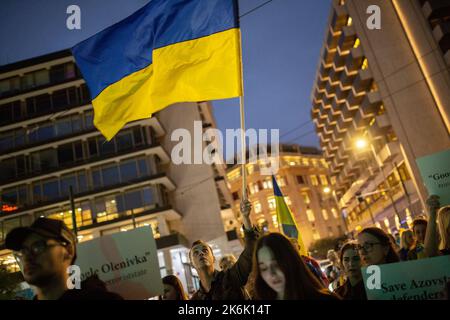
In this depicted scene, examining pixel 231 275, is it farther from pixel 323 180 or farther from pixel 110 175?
pixel 323 180

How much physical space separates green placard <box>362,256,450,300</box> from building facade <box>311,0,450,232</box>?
26.0 metres

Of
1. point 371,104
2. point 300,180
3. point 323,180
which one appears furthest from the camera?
point 323,180

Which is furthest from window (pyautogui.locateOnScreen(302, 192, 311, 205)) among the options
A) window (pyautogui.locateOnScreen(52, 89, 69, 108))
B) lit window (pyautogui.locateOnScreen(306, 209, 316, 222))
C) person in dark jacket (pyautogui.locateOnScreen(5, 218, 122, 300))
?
person in dark jacket (pyautogui.locateOnScreen(5, 218, 122, 300))

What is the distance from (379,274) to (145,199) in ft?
122

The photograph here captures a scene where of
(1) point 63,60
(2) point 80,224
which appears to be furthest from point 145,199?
(1) point 63,60

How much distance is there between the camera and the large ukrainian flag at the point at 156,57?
571 cm

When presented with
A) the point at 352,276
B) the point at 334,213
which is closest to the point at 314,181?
the point at 334,213

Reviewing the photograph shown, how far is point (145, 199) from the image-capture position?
39.2 m

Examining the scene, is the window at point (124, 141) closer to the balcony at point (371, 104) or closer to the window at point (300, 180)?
the balcony at point (371, 104)

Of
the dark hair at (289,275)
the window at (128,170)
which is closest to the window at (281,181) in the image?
the window at (128,170)

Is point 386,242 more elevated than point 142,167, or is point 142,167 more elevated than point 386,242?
point 142,167

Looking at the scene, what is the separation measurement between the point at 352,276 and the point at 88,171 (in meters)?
40.3

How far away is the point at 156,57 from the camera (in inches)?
243

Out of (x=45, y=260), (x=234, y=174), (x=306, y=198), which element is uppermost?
(x=234, y=174)
